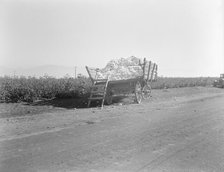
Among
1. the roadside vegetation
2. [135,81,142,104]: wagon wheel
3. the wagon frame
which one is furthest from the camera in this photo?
[135,81,142,104]: wagon wheel

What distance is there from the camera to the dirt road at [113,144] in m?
5.73

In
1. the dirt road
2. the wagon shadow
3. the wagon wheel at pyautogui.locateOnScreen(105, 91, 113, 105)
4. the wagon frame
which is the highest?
the wagon frame

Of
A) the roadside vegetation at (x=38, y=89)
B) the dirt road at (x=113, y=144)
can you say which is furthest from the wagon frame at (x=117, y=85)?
the dirt road at (x=113, y=144)

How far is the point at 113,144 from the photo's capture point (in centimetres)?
718

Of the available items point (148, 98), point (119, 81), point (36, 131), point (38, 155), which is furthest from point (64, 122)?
point (148, 98)

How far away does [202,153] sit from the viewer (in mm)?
6492

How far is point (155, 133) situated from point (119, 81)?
26.0ft

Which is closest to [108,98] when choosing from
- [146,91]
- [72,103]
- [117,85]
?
[117,85]

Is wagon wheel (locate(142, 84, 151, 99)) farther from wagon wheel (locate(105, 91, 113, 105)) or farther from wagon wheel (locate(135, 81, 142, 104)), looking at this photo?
wagon wheel (locate(105, 91, 113, 105))

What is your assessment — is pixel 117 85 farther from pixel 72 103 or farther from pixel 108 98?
pixel 72 103

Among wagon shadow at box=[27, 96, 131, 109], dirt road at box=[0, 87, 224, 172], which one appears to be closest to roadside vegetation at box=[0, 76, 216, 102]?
wagon shadow at box=[27, 96, 131, 109]

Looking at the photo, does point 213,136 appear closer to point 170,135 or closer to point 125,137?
point 170,135

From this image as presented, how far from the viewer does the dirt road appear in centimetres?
573

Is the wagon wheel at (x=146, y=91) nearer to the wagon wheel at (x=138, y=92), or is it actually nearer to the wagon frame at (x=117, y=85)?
the wagon frame at (x=117, y=85)
